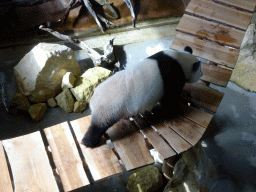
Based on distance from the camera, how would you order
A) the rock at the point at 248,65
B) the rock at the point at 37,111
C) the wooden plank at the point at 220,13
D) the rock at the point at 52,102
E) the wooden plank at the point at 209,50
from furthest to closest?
the rock at the point at 248,65, the rock at the point at 52,102, the rock at the point at 37,111, the wooden plank at the point at 220,13, the wooden plank at the point at 209,50

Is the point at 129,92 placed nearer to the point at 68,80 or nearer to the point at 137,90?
the point at 137,90

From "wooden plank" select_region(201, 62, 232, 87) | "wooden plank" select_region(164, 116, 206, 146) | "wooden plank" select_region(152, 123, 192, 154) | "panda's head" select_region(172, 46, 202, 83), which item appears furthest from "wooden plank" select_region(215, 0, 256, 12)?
"wooden plank" select_region(152, 123, 192, 154)

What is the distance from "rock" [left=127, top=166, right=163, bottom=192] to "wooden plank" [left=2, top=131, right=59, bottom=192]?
96 cm

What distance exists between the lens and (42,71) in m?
3.14

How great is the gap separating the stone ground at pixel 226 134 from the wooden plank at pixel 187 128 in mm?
1083

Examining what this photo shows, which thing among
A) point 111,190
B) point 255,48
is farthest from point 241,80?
point 111,190

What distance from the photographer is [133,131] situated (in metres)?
2.08

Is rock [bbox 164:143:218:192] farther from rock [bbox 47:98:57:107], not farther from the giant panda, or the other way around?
rock [bbox 47:98:57:107]

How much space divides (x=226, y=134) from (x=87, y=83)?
6.35 feet

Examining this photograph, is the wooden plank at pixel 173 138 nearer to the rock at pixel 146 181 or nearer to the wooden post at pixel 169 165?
the wooden post at pixel 169 165

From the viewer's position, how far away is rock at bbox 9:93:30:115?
316 cm

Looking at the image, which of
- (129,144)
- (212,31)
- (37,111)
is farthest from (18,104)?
(212,31)

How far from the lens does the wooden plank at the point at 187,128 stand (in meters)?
1.97

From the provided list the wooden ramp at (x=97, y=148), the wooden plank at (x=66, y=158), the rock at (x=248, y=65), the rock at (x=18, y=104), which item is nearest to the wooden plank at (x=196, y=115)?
the wooden ramp at (x=97, y=148)
